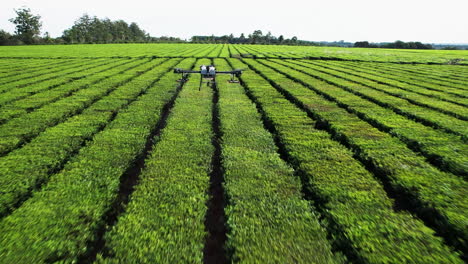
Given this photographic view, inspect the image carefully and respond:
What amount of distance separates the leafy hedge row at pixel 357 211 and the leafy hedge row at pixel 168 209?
86.3 inches

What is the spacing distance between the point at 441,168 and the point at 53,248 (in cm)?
818

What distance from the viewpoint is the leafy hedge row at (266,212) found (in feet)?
10.8

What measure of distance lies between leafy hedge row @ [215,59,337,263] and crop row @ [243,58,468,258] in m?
2.13

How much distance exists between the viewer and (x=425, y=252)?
3352mm

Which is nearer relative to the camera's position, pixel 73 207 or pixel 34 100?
pixel 73 207

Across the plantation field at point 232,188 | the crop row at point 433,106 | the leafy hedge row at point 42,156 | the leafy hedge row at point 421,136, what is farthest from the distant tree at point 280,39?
the leafy hedge row at point 42,156

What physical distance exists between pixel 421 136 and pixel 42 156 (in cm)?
1092

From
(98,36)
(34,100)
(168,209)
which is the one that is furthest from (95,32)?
(168,209)

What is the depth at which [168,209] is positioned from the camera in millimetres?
4059

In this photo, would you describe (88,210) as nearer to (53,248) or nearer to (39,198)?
(53,248)

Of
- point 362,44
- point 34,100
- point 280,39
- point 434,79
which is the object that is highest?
point 280,39

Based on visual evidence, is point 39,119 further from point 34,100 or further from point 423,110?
point 423,110

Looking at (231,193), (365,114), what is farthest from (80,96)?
(365,114)

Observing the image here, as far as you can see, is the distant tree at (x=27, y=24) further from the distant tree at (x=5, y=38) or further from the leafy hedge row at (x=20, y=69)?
the leafy hedge row at (x=20, y=69)
